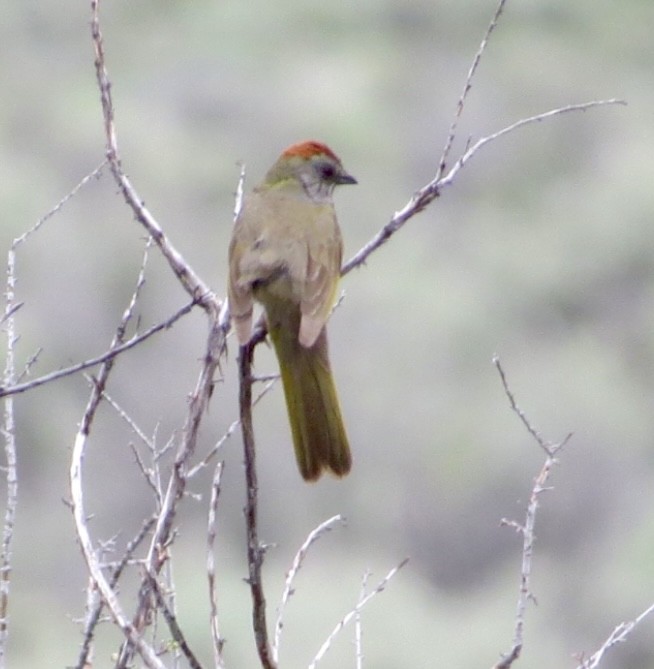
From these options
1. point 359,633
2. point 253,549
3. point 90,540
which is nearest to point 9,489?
point 90,540

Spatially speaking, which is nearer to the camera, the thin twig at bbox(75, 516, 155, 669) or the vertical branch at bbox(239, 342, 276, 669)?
the thin twig at bbox(75, 516, 155, 669)

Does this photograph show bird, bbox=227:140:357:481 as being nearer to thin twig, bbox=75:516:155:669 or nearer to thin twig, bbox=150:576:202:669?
thin twig, bbox=75:516:155:669

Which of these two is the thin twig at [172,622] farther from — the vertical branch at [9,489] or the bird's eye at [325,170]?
the bird's eye at [325,170]

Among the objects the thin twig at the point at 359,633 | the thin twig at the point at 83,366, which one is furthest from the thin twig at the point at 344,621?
the thin twig at the point at 83,366

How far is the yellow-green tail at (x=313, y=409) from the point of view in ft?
19.5

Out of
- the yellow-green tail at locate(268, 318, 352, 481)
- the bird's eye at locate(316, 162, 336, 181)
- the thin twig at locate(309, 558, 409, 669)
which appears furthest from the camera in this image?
the bird's eye at locate(316, 162, 336, 181)

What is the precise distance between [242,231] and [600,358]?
85.6 ft

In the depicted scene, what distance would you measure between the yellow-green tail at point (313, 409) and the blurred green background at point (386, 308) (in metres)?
11.7

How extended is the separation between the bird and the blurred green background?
11.2 m

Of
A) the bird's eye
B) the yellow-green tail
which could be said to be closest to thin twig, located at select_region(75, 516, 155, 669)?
the yellow-green tail

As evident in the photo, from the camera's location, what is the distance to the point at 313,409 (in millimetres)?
5984

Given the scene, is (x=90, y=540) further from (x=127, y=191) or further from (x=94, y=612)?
(x=127, y=191)

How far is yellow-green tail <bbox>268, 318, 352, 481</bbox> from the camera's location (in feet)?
19.5

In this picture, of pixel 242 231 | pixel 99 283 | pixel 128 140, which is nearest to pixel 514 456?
pixel 99 283
